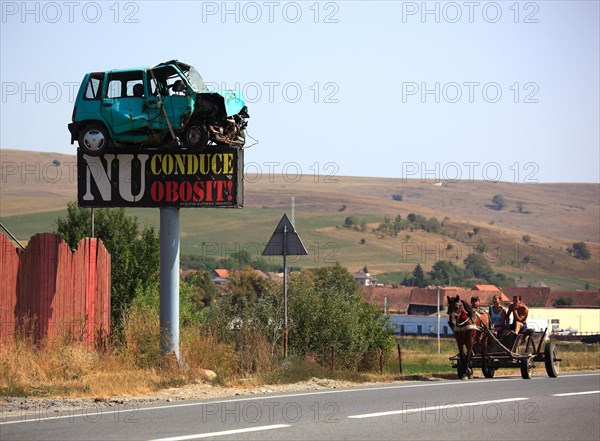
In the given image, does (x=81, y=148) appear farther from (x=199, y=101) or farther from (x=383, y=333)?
(x=383, y=333)

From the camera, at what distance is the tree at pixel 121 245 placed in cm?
4356

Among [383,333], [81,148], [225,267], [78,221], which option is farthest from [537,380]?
[225,267]

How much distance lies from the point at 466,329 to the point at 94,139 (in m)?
9.06

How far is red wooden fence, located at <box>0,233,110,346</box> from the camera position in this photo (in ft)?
64.3

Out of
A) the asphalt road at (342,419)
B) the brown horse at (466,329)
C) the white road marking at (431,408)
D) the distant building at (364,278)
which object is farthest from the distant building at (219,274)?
the white road marking at (431,408)

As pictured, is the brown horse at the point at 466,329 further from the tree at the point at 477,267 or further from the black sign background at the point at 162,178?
the tree at the point at 477,267

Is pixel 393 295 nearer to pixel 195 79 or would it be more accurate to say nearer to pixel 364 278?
pixel 364 278

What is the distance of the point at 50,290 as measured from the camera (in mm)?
20172

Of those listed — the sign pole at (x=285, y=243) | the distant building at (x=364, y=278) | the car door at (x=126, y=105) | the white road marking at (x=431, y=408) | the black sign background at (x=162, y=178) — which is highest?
the car door at (x=126, y=105)

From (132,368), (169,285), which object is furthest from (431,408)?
(169,285)

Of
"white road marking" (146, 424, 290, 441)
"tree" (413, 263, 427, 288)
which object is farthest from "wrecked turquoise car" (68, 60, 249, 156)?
"tree" (413, 263, 427, 288)

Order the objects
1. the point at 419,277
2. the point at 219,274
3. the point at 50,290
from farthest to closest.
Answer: the point at 419,277 < the point at 219,274 < the point at 50,290

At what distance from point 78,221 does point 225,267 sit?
411ft

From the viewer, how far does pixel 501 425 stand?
14.1m
